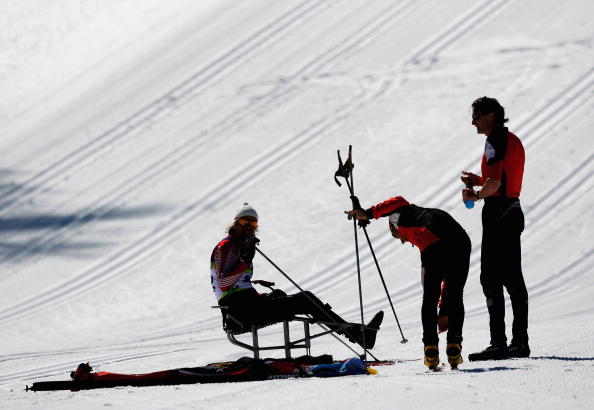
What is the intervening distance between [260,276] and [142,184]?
3477 mm

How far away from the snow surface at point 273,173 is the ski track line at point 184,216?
4 cm

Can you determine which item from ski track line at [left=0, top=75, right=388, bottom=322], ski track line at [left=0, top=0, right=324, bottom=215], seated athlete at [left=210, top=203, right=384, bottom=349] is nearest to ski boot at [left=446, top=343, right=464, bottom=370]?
seated athlete at [left=210, top=203, right=384, bottom=349]

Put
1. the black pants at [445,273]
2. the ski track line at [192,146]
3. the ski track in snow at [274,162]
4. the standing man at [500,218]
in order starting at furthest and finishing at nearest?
the ski track line at [192,146] → the ski track in snow at [274,162] → the standing man at [500,218] → the black pants at [445,273]

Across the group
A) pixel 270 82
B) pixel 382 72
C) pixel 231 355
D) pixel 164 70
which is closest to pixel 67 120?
pixel 164 70

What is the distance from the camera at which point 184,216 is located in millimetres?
12594

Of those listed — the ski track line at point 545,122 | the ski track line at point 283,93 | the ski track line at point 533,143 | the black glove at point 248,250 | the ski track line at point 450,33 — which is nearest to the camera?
the black glove at point 248,250

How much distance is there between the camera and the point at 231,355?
22.4 feet

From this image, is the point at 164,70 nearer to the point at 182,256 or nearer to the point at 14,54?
Answer: the point at 14,54

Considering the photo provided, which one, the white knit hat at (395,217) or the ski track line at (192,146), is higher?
the ski track line at (192,146)

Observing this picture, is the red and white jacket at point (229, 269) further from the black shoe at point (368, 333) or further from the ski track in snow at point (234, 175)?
the ski track in snow at point (234, 175)

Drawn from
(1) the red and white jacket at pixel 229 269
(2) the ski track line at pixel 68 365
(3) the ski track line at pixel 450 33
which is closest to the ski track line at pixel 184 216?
(3) the ski track line at pixel 450 33

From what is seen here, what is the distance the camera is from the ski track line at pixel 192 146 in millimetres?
12727

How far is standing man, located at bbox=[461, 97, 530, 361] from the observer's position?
5.23 m

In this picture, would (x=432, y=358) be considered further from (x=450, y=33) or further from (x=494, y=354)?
(x=450, y=33)
